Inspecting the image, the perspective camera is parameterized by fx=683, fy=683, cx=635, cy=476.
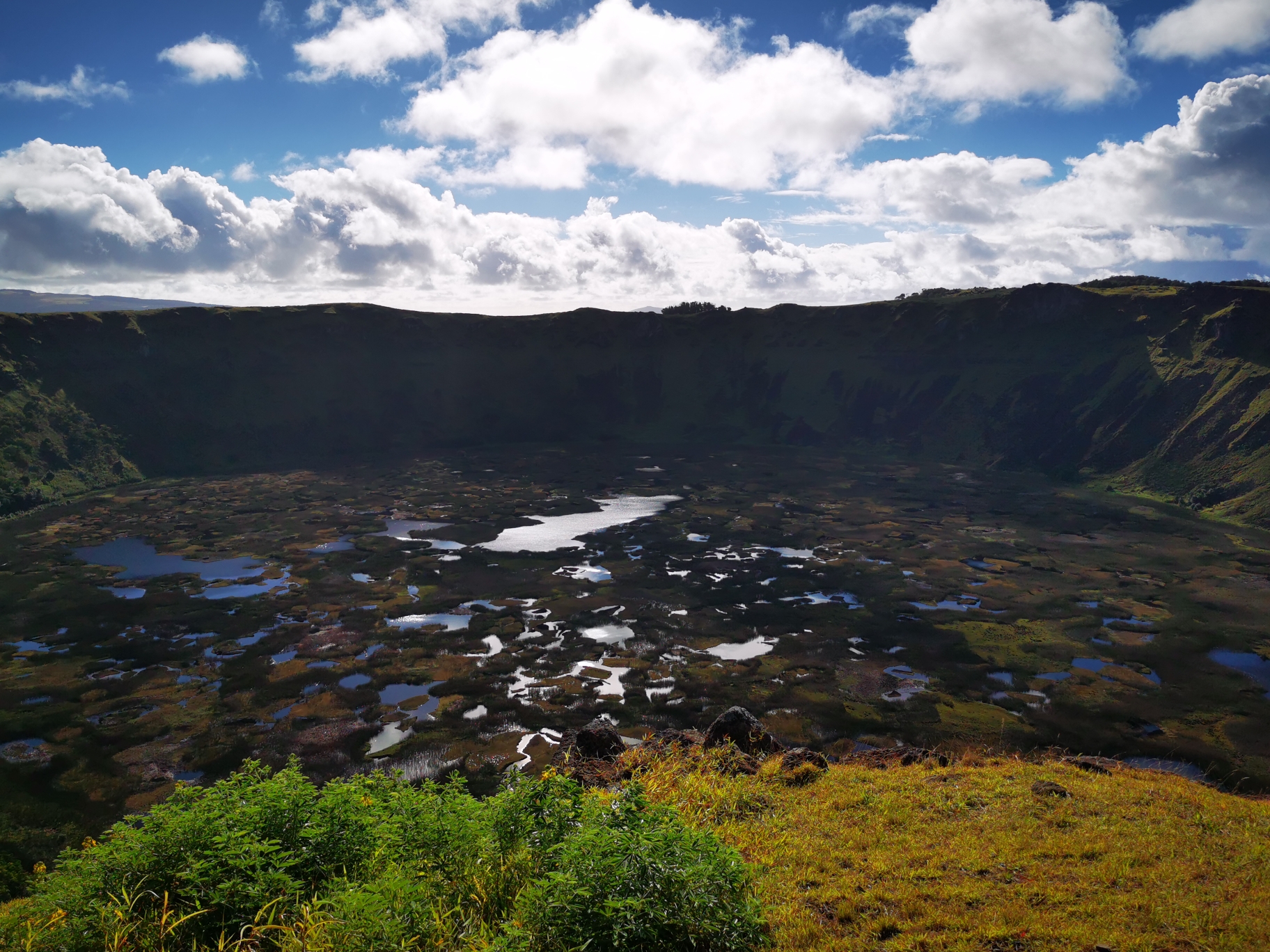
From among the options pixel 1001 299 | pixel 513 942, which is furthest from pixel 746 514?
pixel 1001 299

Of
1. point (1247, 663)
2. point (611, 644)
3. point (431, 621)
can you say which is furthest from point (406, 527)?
point (1247, 663)

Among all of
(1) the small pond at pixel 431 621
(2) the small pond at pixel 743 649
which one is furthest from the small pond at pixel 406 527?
(2) the small pond at pixel 743 649

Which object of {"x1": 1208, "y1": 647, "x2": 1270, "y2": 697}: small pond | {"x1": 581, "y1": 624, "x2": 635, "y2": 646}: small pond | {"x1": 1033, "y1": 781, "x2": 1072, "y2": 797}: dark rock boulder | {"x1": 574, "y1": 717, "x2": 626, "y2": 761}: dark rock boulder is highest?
{"x1": 1033, "y1": 781, "x2": 1072, "y2": 797}: dark rock boulder

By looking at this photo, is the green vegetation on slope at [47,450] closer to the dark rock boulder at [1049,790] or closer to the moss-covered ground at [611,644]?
the moss-covered ground at [611,644]

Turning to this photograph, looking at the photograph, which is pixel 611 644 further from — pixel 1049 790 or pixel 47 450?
pixel 47 450

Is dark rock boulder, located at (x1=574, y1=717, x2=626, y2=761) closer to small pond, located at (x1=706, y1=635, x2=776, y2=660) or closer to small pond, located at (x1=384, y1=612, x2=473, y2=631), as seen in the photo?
small pond, located at (x1=706, y1=635, x2=776, y2=660)

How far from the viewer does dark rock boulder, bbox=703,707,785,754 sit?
21.7m

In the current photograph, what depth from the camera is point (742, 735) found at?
22.0 metres

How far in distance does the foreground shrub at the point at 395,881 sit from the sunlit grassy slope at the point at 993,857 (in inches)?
93.6

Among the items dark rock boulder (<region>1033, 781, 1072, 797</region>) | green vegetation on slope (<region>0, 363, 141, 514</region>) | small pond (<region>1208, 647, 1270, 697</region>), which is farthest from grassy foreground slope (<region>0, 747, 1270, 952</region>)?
green vegetation on slope (<region>0, 363, 141, 514</region>)

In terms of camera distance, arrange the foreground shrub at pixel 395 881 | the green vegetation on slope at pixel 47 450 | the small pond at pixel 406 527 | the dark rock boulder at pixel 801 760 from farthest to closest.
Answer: the green vegetation on slope at pixel 47 450, the small pond at pixel 406 527, the dark rock boulder at pixel 801 760, the foreground shrub at pixel 395 881

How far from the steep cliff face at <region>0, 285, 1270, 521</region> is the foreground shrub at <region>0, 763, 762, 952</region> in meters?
83.2

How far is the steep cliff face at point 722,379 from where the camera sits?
8981cm

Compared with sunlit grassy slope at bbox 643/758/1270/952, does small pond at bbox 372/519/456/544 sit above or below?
below
